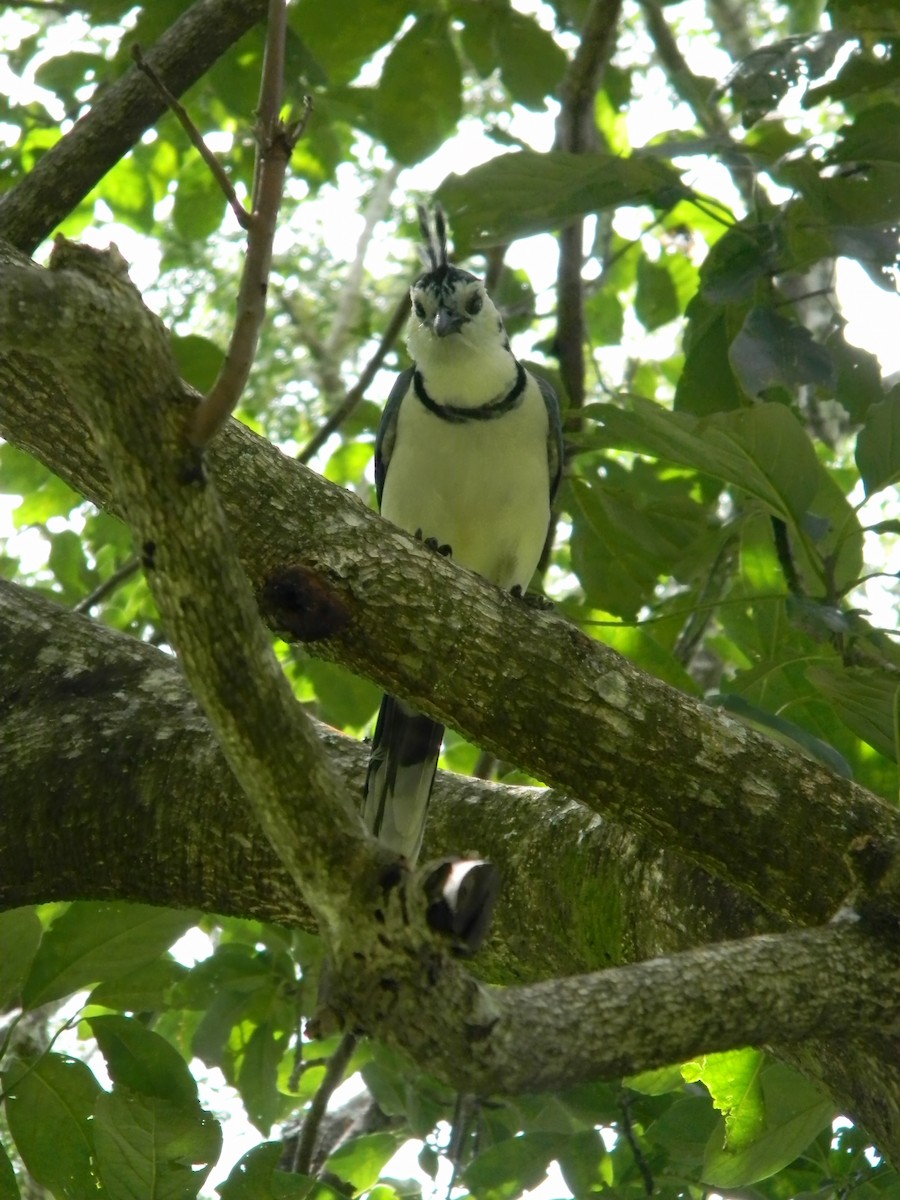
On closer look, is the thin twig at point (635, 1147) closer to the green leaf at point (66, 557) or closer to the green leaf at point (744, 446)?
the green leaf at point (744, 446)

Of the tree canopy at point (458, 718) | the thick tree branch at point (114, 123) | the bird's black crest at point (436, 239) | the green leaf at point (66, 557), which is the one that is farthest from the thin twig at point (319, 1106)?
the bird's black crest at point (436, 239)

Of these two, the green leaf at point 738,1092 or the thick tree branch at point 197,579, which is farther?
the green leaf at point 738,1092

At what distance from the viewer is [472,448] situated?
3514 mm

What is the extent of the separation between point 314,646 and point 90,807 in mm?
725

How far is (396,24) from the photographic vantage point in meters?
3.21

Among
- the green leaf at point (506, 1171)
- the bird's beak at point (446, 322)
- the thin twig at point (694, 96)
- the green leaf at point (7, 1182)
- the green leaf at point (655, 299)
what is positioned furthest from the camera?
the green leaf at point (655, 299)

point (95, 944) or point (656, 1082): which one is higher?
point (656, 1082)

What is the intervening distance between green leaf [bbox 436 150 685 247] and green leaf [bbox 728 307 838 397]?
1.21 feet

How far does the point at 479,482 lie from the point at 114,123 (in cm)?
124

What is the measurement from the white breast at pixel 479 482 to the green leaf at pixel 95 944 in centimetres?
148

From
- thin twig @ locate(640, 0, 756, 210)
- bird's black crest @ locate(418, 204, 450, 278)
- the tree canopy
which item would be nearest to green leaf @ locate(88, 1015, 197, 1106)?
the tree canopy

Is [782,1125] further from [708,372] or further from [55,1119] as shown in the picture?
[708,372]

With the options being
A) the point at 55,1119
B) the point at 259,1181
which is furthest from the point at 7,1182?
the point at 259,1181

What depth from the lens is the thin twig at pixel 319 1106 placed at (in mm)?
3129
